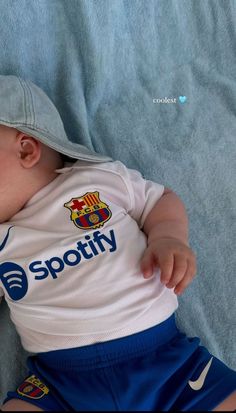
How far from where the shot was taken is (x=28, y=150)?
115 cm

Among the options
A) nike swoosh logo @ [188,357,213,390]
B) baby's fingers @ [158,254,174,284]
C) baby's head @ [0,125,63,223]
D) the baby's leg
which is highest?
baby's head @ [0,125,63,223]

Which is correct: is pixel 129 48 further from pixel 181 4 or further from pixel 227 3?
pixel 227 3

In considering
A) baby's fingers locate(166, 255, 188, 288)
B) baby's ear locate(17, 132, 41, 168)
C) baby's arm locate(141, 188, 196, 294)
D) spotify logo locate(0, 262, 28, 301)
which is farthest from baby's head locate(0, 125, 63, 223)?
Result: baby's fingers locate(166, 255, 188, 288)

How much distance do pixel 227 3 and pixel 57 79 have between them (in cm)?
48

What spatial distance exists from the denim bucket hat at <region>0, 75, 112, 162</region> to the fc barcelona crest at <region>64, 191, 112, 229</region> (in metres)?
0.09

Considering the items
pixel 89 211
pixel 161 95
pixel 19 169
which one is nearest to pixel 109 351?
pixel 89 211

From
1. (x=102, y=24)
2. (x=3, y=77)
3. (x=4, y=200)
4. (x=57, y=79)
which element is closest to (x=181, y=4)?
(x=102, y=24)

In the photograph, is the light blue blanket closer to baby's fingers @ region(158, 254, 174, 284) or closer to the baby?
the baby

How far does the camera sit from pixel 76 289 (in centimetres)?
103

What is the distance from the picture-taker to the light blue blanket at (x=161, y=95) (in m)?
1.23

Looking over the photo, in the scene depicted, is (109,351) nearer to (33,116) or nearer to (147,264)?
(147,264)

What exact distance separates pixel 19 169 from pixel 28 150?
0.05 metres

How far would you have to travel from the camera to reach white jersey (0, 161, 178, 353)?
3.36ft

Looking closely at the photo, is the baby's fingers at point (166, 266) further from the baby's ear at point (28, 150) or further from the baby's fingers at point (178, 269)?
the baby's ear at point (28, 150)
